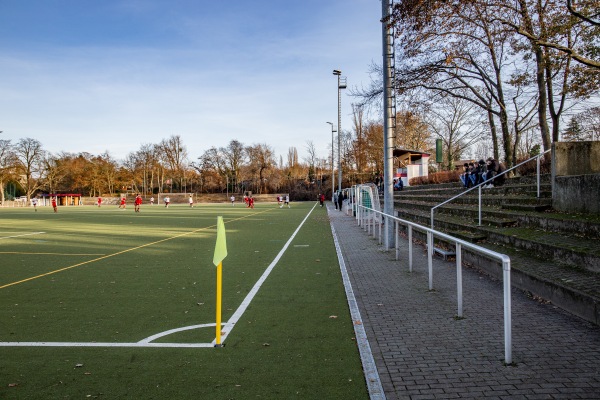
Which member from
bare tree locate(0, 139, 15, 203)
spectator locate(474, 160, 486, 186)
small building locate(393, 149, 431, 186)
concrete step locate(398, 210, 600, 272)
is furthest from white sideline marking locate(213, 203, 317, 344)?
bare tree locate(0, 139, 15, 203)

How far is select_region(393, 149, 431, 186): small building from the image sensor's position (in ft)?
117

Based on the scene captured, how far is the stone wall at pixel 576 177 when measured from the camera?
28.7 ft

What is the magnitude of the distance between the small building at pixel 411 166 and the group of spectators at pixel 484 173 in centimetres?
1518

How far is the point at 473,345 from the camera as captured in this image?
4918mm

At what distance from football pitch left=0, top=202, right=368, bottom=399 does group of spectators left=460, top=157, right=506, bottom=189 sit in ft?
26.8

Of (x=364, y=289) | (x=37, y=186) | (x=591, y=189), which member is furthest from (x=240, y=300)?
(x=37, y=186)

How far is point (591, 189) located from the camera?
28.5 feet

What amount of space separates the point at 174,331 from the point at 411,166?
105ft

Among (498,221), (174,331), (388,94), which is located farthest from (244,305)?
(388,94)

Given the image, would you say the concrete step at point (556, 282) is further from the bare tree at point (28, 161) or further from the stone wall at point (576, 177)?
the bare tree at point (28, 161)

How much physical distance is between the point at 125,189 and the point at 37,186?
19985mm

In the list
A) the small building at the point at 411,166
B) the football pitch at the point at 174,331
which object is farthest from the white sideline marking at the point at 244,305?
the small building at the point at 411,166

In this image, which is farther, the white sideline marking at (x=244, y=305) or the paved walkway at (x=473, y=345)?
the white sideline marking at (x=244, y=305)

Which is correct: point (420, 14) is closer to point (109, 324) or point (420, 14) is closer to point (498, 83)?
point (109, 324)
